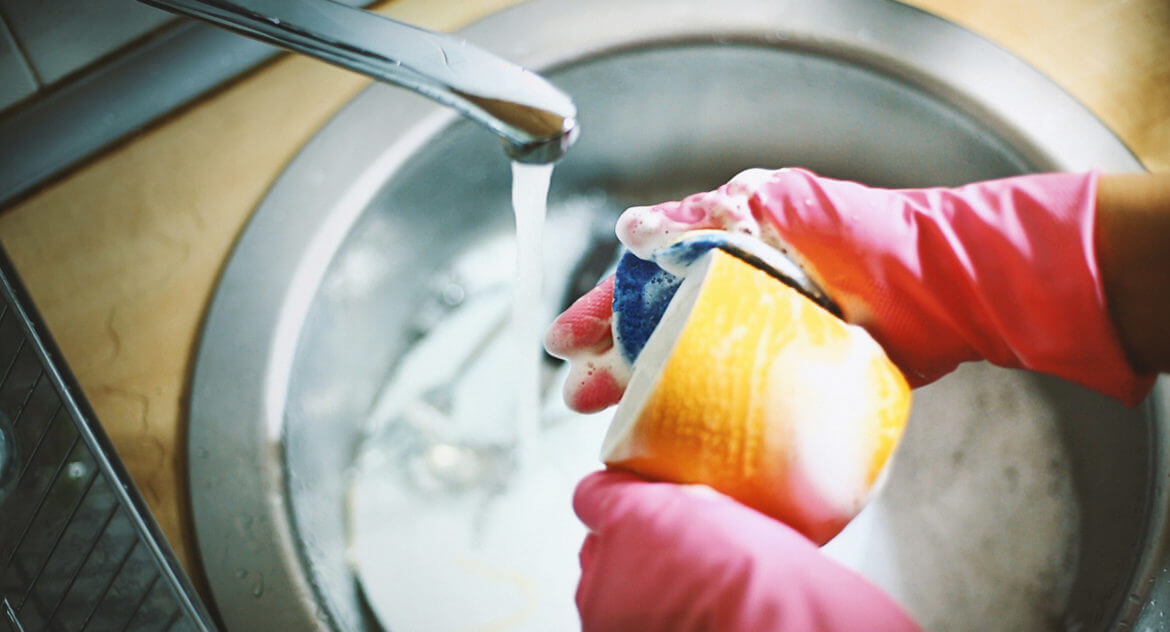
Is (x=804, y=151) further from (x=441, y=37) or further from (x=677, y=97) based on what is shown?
(x=441, y=37)

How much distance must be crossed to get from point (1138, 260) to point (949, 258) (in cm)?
9

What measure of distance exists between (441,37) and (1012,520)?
60 centimetres

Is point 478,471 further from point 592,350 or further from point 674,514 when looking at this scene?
point 674,514

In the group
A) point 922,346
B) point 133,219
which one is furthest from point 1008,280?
point 133,219

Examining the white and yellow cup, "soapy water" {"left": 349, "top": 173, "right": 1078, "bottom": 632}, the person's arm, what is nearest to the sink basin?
"soapy water" {"left": 349, "top": 173, "right": 1078, "bottom": 632}

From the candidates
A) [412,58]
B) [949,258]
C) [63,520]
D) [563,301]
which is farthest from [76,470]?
[949,258]

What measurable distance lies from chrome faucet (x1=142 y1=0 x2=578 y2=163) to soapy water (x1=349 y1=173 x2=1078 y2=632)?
4.5 inches

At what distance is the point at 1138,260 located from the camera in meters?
0.41

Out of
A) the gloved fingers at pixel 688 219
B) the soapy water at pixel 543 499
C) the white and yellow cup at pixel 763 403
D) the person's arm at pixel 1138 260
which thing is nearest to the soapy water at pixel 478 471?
the soapy water at pixel 543 499

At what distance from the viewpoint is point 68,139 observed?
56 centimetres

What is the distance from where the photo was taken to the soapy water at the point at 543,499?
63cm

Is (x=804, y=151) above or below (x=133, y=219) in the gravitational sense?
below

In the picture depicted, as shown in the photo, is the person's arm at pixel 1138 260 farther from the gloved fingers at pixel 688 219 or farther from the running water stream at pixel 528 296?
the running water stream at pixel 528 296

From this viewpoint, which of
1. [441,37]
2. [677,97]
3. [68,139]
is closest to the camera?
[441,37]
